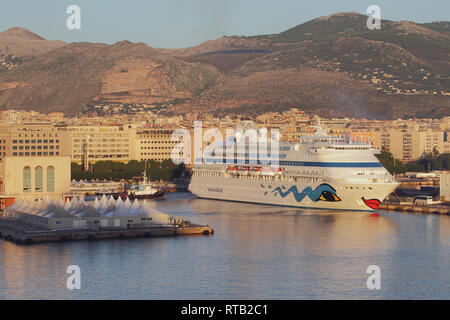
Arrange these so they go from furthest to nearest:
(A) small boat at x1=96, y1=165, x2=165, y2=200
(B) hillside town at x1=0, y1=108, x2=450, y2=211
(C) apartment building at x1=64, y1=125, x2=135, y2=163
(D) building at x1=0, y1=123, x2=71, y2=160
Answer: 1. (C) apartment building at x1=64, y1=125, x2=135, y2=163
2. (B) hillside town at x1=0, y1=108, x2=450, y2=211
3. (D) building at x1=0, y1=123, x2=71, y2=160
4. (A) small boat at x1=96, y1=165, x2=165, y2=200

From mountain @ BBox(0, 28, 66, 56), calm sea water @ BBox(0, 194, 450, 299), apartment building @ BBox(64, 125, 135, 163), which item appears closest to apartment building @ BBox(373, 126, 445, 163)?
apartment building @ BBox(64, 125, 135, 163)

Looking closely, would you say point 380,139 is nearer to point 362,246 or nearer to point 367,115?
point 367,115

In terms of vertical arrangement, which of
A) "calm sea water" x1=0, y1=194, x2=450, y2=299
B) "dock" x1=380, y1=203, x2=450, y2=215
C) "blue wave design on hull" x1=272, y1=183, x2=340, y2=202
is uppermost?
"blue wave design on hull" x1=272, y1=183, x2=340, y2=202

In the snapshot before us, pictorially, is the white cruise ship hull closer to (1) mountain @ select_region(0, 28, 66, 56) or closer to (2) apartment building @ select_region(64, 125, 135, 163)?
(2) apartment building @ select_region(64, 125, 135, 163)

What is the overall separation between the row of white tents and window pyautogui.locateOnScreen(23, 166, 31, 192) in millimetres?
5690

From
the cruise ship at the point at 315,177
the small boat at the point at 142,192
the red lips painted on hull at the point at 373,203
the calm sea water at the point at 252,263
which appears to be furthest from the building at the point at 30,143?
the calm sea water at the point at 252,263

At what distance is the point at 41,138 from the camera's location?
55.7 metres

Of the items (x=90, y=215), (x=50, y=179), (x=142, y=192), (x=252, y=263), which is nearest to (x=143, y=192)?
(x=142, y=192)

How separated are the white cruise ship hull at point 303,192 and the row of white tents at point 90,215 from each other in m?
8.11

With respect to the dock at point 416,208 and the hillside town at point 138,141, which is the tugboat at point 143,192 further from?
the dock at point 416,208

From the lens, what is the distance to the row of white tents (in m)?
29.5

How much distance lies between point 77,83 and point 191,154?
72265 millimetres
